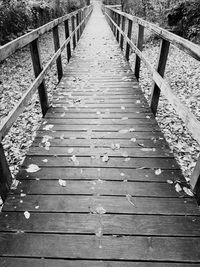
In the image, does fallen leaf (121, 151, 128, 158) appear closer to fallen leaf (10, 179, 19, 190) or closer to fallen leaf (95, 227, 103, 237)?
fallen leaf (95, 227, 103, 237)

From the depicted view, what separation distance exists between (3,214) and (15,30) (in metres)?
9.05

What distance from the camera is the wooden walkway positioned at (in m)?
1.96

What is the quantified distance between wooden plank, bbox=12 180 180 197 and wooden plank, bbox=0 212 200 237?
0.95ft

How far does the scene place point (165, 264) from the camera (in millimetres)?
1888

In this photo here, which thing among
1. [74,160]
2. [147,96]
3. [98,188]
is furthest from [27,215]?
[147,96]

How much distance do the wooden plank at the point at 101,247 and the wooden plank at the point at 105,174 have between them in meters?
0.76

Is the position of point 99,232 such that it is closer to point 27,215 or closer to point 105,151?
point 27,215

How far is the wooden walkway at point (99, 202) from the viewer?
1.96m

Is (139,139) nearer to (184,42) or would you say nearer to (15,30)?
(184,42)

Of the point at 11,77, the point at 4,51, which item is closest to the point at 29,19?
the point at 11,77

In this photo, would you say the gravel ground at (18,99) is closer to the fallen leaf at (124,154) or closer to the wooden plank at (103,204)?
the wooden plank at (103,204)

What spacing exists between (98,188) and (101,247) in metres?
0.70

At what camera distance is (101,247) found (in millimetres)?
1997

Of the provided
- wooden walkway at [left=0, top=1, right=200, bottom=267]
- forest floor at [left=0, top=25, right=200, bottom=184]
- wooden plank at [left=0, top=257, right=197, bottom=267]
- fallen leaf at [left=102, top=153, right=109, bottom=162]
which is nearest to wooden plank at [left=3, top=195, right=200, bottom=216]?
wooden walkway at [left=0, top=1, right=200, bottom=267]
